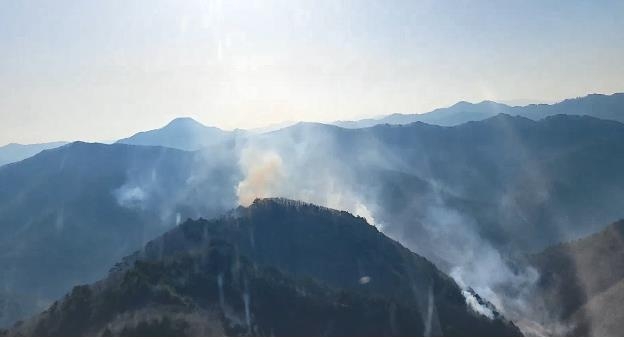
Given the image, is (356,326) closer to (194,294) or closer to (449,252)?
(194,294)

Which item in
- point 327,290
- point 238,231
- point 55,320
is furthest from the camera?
point 238,231

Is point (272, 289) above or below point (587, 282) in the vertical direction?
above

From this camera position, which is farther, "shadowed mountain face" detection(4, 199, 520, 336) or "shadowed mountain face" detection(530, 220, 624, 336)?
"shadowed mountain face" detection(530, 220, 624, 336)

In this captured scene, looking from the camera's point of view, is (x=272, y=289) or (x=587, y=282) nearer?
(x=272, y=289)

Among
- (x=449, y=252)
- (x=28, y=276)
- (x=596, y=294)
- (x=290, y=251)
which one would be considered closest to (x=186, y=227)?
(x=290, y=251)
